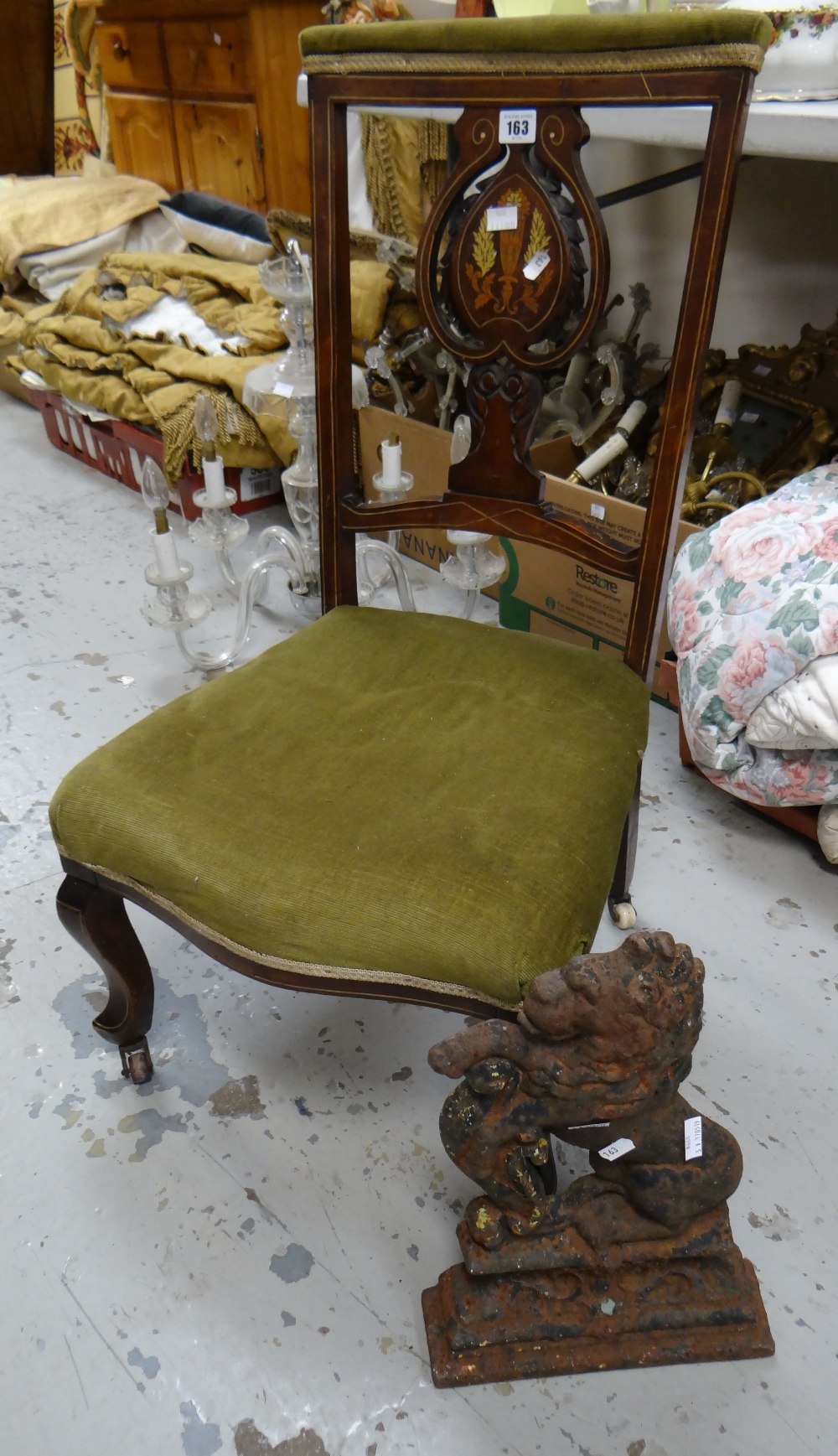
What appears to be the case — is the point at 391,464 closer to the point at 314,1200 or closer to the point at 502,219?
the point at 502,219

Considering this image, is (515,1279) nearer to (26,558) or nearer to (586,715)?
(586,715)

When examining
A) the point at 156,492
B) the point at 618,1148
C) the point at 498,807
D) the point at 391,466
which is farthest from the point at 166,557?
the point at 618,1148

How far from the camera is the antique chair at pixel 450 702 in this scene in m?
0.71

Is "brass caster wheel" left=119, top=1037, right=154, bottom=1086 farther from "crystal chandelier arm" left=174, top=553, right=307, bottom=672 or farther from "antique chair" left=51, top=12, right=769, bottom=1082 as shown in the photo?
"crystal chandelier arm" left=174, top=553, right=307, bottom=672

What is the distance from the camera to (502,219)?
0.89 meters

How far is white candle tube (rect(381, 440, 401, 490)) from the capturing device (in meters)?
1.48

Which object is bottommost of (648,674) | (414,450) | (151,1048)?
(151,1048)

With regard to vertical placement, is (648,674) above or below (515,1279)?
above

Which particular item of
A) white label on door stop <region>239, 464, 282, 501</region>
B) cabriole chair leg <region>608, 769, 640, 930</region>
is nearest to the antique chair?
cabriole chair leg <region>608, 769, 640, 930</region>

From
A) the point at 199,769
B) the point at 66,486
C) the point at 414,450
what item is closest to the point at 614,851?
the point at 199,769

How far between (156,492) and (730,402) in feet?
3.49

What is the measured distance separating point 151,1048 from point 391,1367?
0.43 metres

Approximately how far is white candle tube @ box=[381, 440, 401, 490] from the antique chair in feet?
1.51

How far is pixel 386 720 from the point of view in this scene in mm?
879
